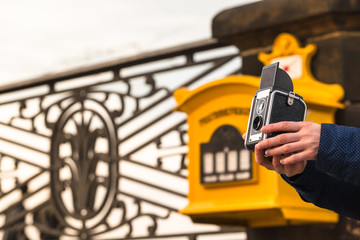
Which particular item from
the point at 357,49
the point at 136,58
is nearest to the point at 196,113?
the point at 357,49

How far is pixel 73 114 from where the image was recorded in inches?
223

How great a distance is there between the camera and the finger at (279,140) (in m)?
1.67

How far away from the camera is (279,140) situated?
5.49 ft

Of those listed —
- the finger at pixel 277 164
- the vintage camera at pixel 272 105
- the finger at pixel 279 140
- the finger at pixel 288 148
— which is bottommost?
the finger at pixel 277 164

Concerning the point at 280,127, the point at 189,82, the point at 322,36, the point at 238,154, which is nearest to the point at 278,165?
the point at 280,127

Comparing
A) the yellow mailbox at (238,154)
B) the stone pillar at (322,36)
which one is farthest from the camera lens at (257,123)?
the stone pillar at (322,36)

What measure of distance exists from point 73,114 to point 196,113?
195cm

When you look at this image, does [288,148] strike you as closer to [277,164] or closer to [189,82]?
[277,164]

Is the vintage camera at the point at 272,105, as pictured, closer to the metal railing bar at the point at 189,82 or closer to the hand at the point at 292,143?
the hand at the point at 292,143

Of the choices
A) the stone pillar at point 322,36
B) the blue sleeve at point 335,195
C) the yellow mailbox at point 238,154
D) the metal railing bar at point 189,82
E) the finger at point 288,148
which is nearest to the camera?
the finger at point 288,148

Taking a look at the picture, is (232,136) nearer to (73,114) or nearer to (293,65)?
(293,65)

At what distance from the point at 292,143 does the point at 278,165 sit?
0.31 feet

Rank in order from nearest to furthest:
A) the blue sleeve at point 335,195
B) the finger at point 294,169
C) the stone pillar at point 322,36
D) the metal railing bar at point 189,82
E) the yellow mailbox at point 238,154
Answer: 1. the finger at point 294,169
2. the blue sleeve at point 335,195
3. the yellow mailbox at point 238,154
4. the stone pillar at point 322,36
5. the metal railing bar at point 189,82

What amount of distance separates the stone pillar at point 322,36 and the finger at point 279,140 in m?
2.17
